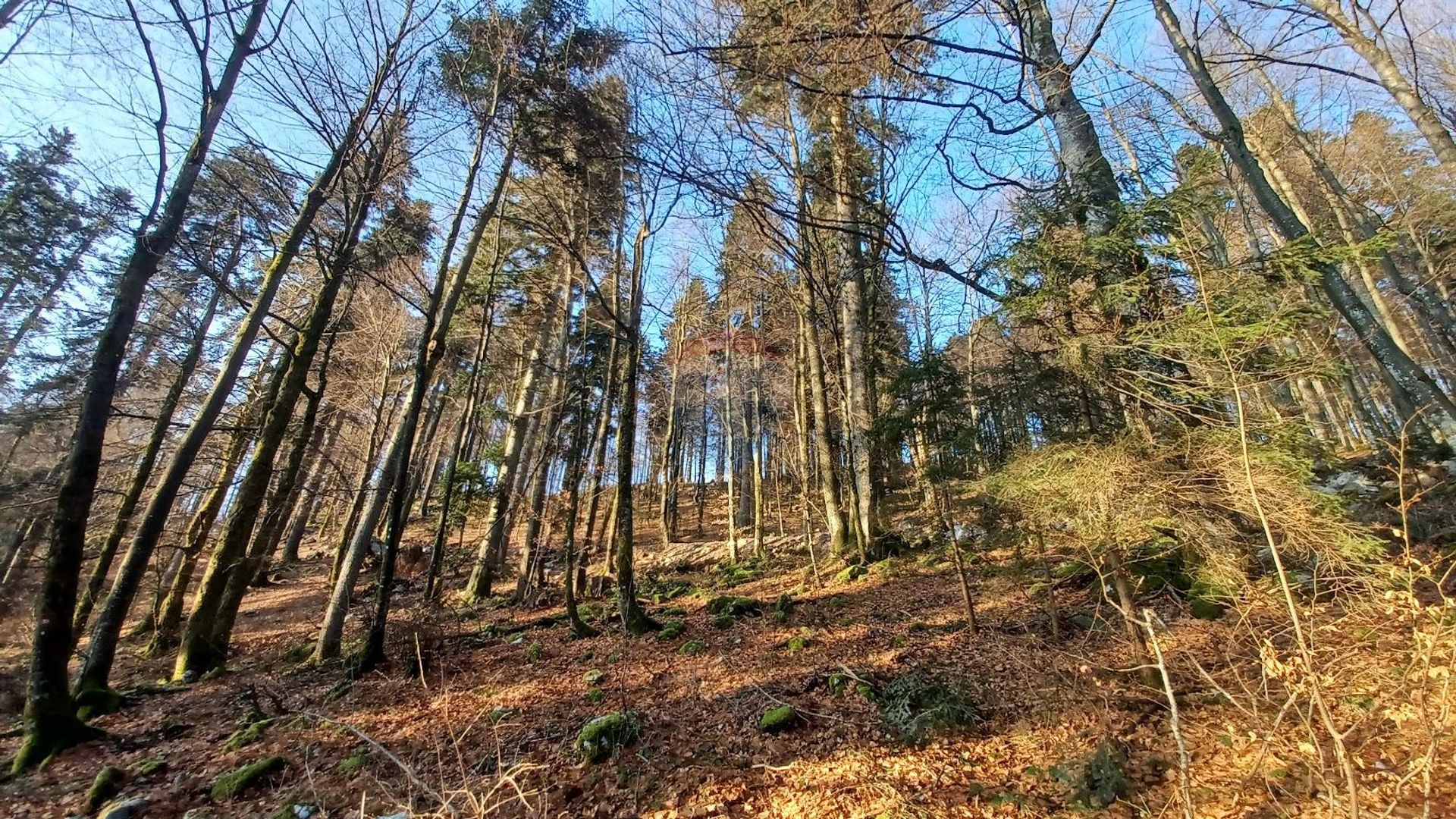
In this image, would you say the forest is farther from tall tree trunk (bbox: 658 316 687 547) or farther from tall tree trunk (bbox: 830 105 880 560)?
tall tree trunk (bbox: 658 316 687 547)

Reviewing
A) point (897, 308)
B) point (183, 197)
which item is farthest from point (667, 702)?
point (897, 308)

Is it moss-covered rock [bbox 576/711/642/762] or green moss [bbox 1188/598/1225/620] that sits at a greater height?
green moss [bbox 1188/598/1225/620]

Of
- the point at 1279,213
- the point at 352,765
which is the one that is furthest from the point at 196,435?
the point at 1279,213

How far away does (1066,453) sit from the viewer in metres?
4.01

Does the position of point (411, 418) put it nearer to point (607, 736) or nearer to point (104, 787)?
point (104, 787)

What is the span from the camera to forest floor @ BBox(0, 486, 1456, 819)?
10.5 feet

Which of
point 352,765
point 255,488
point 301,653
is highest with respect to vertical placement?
point 255,488

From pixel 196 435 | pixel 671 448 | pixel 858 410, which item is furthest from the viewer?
pixel 671 448

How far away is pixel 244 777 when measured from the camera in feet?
13.1

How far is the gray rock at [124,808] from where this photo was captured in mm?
3521

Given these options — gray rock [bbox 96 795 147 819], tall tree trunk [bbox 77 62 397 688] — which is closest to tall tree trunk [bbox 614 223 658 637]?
tall tree trunk [bbox 77 62 397 688]

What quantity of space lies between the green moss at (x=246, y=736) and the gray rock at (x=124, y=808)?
31.5 inches

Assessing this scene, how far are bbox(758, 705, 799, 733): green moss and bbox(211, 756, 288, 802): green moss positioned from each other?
13.2 ft

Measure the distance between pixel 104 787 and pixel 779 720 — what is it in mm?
5211
